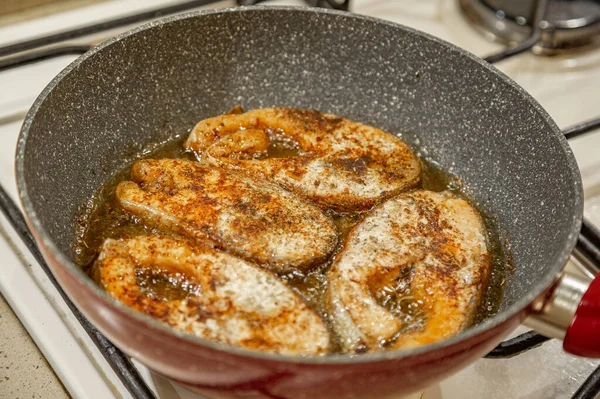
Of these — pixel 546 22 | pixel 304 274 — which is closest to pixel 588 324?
pixel 304 274

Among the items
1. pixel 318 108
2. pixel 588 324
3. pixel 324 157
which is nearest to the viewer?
pixel 588 324

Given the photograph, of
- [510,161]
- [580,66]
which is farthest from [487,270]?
[580,66]

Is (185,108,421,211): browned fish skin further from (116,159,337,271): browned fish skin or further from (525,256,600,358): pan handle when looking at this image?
(525,256,600,358): pan handle

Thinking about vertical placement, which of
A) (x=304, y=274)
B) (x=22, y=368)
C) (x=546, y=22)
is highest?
(x=546, y=22)

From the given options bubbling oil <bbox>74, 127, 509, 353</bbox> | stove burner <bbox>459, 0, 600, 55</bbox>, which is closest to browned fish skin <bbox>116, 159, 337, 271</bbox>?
bubbling oil <bbox>74, 127, 509, 353</bbox>

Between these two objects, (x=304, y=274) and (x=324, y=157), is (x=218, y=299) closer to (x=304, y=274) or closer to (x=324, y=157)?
(x=304, y=274)

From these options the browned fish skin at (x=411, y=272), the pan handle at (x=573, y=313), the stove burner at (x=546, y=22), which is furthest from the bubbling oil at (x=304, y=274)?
the stove burner at (x=546, y=22)

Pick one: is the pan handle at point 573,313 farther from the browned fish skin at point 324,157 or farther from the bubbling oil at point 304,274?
the browned fish skin at point 324,157
